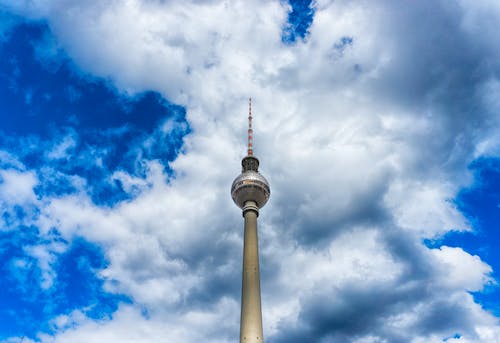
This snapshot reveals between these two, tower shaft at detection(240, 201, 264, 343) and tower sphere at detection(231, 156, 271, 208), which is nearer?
tower shaft at detection(240, 201, 264, 343)

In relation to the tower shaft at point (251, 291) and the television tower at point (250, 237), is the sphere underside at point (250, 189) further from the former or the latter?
the tower shaft at point (251, 291)

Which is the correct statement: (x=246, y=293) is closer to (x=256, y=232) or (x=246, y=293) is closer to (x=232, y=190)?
(x=256, y=232)

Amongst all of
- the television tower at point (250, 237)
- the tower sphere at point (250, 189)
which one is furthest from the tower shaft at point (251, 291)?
the tower sphere at point (250, 189)

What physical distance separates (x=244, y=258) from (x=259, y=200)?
1829 cm

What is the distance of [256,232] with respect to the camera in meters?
96.4

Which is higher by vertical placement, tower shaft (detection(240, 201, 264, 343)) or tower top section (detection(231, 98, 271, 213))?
tower top section (detection(231, 98, 271, 213))

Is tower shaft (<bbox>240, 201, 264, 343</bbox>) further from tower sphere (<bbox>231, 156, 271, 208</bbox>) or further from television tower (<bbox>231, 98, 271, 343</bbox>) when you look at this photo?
tower sphere (<bbox>231, 156, 271, 208</bbox>)

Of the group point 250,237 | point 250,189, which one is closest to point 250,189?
point 250,189

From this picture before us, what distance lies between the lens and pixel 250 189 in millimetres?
104062

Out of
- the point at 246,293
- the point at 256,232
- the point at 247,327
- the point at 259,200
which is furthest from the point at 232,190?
the point at 247,327

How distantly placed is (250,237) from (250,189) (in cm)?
1385

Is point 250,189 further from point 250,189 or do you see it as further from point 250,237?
point 250,237

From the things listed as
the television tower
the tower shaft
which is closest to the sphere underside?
the television tower

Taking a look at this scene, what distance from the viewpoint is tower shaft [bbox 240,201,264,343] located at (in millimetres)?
79775
